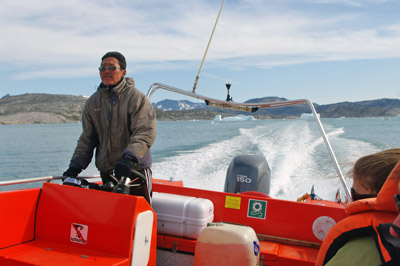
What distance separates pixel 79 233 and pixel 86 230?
2.1 inches

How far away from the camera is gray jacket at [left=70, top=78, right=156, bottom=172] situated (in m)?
2.44

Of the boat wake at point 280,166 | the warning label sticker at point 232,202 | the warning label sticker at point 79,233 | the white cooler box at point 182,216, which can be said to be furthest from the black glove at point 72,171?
the boat wake at point 280,166

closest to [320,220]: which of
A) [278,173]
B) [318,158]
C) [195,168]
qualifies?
[278,173]

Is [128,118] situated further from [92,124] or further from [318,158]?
[318,158]

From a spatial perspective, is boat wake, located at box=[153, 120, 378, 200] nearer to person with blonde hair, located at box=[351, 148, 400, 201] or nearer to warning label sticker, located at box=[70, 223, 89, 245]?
warning label sticker, located at box=[70, 223, 89, 245]

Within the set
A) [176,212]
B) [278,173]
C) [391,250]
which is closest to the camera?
[391,250]

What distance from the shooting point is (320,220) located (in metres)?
3.07

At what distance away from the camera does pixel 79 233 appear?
2.20 metres

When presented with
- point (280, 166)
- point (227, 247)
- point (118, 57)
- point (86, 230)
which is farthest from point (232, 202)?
point (280, 166)

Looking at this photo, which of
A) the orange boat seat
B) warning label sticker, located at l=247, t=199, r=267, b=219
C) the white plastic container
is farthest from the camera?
warning label sticker, located at l=247, t=199, r=267, b=219

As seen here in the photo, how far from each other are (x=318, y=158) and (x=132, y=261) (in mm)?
11263

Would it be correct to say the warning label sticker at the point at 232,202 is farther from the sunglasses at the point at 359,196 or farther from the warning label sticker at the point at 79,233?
the sunglasses at the point at 359,196

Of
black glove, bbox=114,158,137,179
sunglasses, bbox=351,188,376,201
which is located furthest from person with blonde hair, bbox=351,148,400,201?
black glove, bbox=114,158,137,179

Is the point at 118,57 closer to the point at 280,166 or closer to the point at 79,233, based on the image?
the point at 79,233
